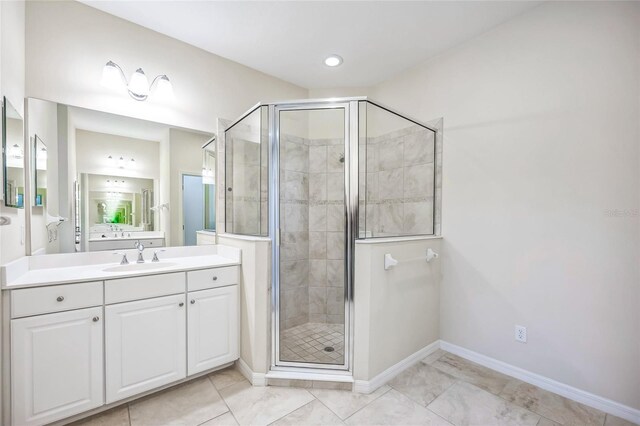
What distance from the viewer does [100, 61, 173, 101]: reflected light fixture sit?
1.99 m

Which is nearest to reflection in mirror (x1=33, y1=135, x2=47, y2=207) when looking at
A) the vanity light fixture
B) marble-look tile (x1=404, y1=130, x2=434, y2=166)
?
the vanity light fixture

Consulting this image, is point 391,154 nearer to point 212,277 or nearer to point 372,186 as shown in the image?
point 372,186

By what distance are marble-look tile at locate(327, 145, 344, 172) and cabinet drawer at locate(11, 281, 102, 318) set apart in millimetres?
1694

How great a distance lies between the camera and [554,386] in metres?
1.89

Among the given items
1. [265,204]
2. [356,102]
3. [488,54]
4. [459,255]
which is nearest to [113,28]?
[265,204]

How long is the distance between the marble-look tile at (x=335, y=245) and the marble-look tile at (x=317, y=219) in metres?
0.12

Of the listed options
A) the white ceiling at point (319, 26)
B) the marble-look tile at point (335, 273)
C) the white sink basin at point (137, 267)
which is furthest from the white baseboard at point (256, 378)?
the white ceiling at point (319, 26)

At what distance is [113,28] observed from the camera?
207 centimetres

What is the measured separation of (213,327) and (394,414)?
1300mm

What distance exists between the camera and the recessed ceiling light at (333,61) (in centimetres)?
260

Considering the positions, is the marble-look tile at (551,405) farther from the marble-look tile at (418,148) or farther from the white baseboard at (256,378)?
the marble-look tile at (418,148)

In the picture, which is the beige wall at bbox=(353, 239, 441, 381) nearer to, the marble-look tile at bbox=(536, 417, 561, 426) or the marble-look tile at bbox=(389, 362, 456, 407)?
the marble-look tile at bbox=(389, 362, 456, 407)

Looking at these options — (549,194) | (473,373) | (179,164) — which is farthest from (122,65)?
(473,373)

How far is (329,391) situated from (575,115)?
242 centimetres
